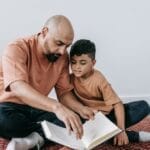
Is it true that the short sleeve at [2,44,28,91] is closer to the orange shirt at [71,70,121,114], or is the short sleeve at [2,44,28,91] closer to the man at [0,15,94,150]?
the man at [0,15,94,150]

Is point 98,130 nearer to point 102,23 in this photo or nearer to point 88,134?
point 88,134

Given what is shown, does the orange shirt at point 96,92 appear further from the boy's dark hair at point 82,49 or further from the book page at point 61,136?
the book page at point 61,136

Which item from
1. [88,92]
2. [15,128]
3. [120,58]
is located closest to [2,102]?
[15,128]

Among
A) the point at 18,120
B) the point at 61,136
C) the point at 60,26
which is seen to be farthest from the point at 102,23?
the point at 61,136

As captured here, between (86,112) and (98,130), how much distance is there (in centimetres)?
12

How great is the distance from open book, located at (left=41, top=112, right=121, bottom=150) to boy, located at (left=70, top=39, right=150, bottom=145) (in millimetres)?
153

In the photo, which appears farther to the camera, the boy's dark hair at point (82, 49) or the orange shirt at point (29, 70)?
the boy's dark hair at point (82, 49)

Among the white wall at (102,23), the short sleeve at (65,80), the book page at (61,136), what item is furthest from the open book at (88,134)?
the white wall at (102,23)

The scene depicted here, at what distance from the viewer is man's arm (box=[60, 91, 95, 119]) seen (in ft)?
5.12

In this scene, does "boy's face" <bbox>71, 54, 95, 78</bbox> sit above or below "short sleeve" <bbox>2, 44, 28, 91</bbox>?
below

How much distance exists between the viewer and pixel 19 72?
4.86 feet

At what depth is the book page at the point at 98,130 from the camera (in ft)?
4.61

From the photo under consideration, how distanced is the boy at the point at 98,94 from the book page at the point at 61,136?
262 mm

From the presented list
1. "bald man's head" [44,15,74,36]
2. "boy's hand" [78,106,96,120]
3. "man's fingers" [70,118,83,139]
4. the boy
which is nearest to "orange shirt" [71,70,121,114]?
the boy
